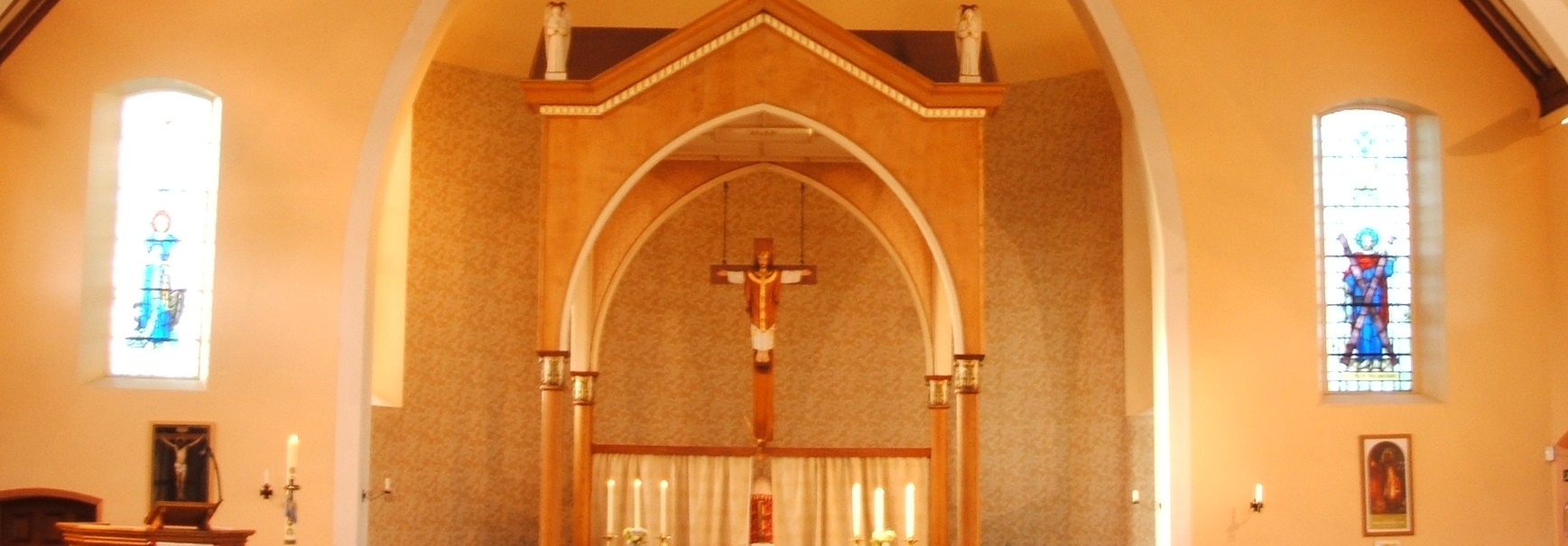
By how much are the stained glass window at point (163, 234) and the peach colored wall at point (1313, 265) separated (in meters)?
8.17

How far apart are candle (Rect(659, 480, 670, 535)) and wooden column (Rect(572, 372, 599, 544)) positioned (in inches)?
25.4

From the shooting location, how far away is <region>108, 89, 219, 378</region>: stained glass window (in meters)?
15.6

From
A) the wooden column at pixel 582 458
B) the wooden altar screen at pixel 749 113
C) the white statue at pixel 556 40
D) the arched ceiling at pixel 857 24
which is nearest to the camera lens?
the wooden altar screen at pixel 749 113

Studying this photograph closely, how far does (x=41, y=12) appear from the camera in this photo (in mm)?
15133

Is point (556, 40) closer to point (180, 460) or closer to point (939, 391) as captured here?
point (180, 460)

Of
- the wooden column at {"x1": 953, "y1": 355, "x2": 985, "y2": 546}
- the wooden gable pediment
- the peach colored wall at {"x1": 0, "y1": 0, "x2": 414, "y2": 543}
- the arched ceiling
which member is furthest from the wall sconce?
the wooden column at {"x1": 953, "y1": 355, "x2": 985, "y2": 546}

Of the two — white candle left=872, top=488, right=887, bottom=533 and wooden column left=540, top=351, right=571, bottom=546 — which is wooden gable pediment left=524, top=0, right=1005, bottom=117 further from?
white candle left=872, top=488, right=887, bottom=533

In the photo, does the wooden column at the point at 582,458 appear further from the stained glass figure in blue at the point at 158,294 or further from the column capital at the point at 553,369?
the stained glass figure in blue at the point at 158,294

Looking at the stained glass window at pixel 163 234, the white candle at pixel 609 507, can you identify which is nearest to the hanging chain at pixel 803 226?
the white candle at pixel 609 507

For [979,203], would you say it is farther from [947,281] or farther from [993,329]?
[993,329]

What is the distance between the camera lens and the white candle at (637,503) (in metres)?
16.0

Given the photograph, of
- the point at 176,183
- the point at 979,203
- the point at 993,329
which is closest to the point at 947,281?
the point at 979,203

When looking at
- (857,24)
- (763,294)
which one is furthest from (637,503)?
(857,24)

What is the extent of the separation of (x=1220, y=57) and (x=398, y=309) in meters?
8.03
